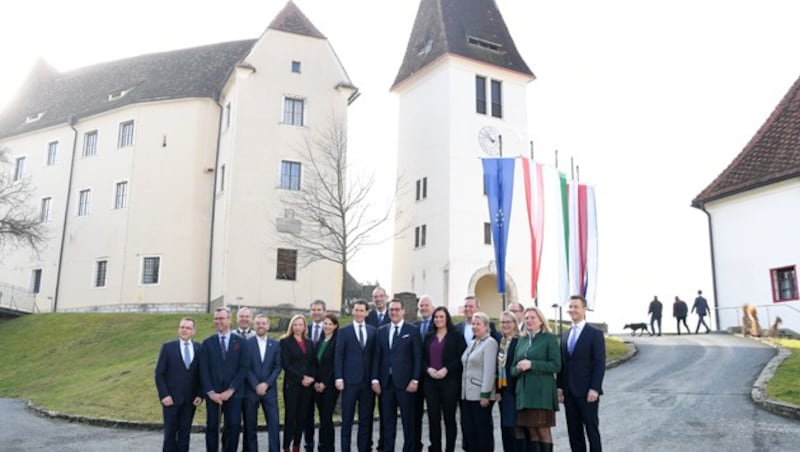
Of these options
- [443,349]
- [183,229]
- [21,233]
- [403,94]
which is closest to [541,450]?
[443,349]

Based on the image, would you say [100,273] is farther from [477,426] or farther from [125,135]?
[477,426]

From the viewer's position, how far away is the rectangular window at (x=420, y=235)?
39.9 m

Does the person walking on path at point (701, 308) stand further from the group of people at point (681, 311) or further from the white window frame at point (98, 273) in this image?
the white window frame at point (98, 273)

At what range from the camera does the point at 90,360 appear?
25828 mm

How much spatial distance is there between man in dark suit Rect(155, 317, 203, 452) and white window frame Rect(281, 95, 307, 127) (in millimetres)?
25060

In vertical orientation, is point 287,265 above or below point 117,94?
below

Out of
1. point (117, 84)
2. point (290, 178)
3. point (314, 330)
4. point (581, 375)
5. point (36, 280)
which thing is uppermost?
point (117, 84)

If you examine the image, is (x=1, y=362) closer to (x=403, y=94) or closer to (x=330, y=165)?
(x=330, y=165)

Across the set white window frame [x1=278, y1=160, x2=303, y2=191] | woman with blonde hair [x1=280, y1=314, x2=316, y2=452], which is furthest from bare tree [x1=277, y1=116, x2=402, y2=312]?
woman with blonde hair [x1=280, y1=314, x2=316, y2=452]

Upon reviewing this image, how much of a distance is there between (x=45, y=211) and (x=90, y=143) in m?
4.55

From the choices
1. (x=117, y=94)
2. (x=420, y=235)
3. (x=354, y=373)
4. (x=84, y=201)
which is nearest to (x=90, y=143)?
(x=117, y=94)

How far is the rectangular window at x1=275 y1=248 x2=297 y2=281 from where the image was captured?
33125mm

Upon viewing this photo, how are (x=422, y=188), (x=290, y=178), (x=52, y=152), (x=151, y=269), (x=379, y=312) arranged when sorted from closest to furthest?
(x=379, y=312) → (x=290, y=178) → (x=151, y=269) → (x=422, y=188) → (x=52, y=152)

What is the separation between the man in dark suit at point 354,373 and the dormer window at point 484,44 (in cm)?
3346
